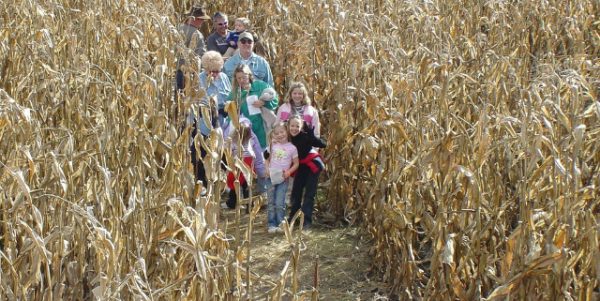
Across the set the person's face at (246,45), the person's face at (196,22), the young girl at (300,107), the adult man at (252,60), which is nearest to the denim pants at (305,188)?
the young girl at (300,107)

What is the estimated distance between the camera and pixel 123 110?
13.5 ft

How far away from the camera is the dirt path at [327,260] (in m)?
4.57

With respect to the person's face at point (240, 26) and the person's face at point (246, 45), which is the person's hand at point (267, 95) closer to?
the person's face at point (246, 45)

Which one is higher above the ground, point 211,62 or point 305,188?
point 211,62

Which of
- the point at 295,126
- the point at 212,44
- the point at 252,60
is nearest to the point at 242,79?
the point at 295,126

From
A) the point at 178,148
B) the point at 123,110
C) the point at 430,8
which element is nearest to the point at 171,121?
the point at 123,110

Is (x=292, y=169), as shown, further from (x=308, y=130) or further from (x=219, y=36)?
(x=219, y=36)

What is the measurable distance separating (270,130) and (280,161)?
28cm

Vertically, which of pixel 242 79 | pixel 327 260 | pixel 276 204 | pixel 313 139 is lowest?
pixel 327 260

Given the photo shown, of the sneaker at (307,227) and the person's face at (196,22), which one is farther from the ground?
the person's face at (196,22)

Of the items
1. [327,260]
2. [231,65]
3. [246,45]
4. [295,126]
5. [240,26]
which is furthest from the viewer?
[240,26]

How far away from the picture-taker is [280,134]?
518 cm

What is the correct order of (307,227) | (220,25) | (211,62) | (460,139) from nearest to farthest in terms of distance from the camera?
(460,139)
(307,227)
(211,62)
(220,25)

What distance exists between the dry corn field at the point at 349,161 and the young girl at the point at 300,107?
0.41 feet
